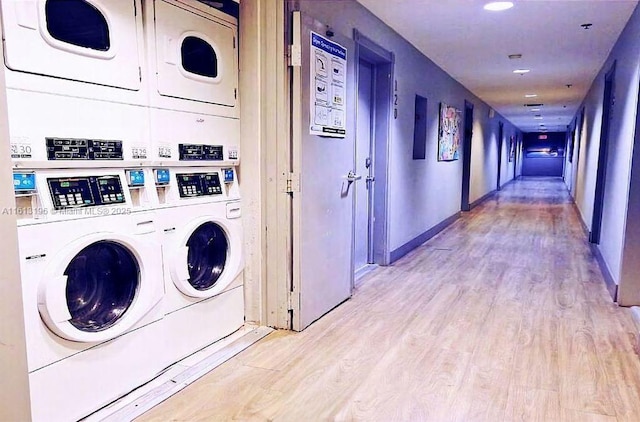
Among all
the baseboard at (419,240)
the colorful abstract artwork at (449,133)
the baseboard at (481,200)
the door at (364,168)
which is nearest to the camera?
the door at (364,168)

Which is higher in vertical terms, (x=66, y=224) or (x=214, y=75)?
(x=214, y=75)

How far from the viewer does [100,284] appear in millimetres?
2016

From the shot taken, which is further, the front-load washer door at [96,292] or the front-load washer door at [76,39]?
the front-load washer door at [96,292]

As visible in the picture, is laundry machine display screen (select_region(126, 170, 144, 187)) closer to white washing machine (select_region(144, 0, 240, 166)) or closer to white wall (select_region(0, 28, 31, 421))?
white washing machine (select_region(144, 0, 240, 166))

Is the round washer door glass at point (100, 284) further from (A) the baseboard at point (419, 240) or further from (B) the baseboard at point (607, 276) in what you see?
(B) the baseboard at point (607, 276)

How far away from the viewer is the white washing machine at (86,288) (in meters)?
1.69

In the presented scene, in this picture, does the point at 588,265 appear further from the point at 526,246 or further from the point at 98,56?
the point at 98,56

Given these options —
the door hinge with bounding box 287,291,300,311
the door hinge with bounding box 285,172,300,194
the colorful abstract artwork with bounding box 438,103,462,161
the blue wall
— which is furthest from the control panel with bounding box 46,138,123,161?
the blue wall

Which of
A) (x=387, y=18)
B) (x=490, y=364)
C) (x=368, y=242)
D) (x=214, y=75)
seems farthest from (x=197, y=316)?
(x=387, y=18)

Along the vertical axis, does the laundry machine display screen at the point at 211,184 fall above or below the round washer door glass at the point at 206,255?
above

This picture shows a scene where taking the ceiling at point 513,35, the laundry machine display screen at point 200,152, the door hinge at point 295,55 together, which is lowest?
the laundry machine display screen at point 200,152

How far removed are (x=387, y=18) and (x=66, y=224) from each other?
3.26 meters

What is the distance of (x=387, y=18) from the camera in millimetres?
4078

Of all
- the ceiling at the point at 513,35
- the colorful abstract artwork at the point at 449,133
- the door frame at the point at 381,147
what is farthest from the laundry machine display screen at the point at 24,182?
the colorful abstract artwork at the point at 449,133
